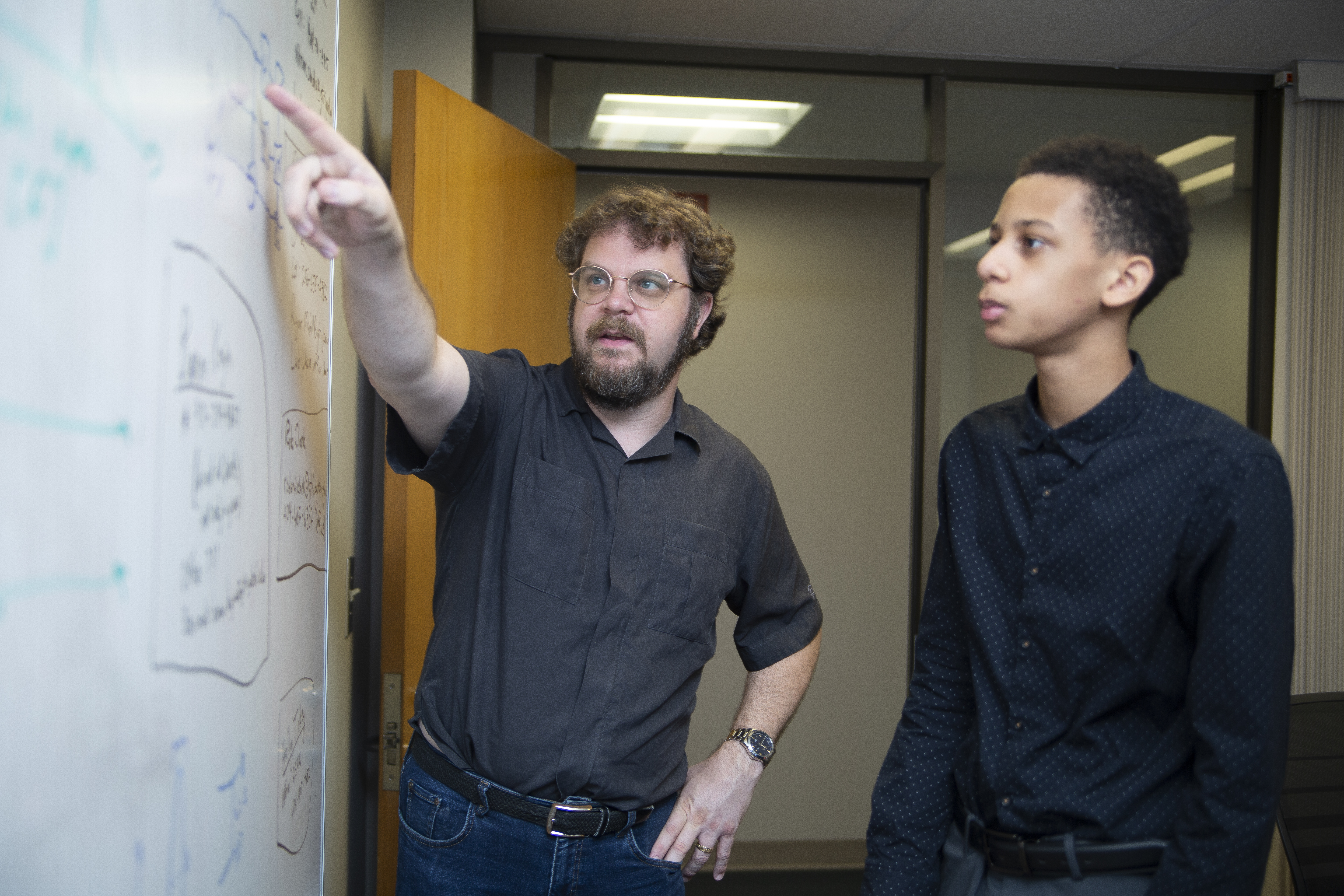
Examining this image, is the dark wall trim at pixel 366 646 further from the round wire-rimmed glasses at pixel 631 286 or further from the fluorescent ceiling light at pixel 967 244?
the fluorescent ceiling light at pixel 967 244

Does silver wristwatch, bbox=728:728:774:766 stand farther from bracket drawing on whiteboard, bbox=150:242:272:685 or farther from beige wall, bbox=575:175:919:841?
beige wall, bbox=575:175:919:841

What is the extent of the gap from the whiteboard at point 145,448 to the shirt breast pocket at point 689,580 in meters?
0.57

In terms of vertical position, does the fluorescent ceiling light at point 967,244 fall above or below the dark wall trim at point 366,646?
above

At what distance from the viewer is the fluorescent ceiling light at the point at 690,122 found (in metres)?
2.90

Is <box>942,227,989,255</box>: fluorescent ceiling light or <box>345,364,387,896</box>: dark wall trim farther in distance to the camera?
<box>942,227,989,255</box>: fluorescent ceiling light

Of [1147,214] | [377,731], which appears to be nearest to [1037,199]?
[1147,214]

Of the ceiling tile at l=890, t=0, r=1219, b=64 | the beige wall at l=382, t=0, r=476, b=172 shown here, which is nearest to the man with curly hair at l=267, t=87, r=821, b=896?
the beige wall at l=382, t=0, r=476, b=172

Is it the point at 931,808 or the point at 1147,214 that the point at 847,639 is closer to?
the point at 931,808

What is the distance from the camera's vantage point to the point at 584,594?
134cm

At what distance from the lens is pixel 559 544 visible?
135cm

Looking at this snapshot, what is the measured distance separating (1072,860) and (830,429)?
2.46 meters

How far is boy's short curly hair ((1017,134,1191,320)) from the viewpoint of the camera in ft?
3.60

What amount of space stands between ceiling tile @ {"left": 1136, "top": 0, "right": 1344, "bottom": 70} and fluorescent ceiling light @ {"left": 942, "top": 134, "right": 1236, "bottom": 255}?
24 centimetres

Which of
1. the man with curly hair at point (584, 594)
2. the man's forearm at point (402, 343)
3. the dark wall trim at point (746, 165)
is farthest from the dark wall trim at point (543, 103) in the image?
the man's forearm at point (402, 343)
